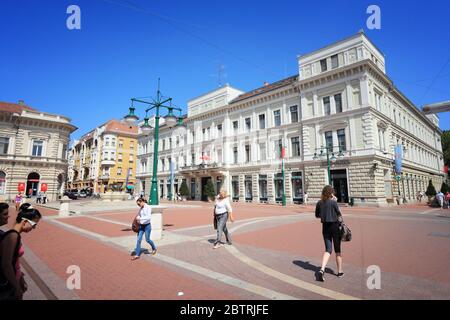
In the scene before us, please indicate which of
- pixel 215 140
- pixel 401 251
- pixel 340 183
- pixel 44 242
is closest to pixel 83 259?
pixel 44 242

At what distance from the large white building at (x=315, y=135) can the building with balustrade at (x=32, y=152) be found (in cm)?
1973

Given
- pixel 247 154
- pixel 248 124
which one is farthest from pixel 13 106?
pixel 247 154

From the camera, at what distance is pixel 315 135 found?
2858 centimetres

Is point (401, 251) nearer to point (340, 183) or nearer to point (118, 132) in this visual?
point (340, 183)

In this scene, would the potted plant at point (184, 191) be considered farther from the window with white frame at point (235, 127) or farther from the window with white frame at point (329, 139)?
the window with white frame at point (329, 139)

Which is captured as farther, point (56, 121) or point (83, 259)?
point (56, 121)

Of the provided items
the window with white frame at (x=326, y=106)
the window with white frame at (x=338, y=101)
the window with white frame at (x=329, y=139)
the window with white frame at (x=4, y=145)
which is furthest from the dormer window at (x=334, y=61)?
the window with white frame at (x=4, y=145)

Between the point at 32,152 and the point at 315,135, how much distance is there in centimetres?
4206

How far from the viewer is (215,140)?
39750 mm

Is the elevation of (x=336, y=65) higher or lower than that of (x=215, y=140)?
higher

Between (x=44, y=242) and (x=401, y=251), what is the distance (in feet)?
36.2

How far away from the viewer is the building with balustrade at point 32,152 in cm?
3781
